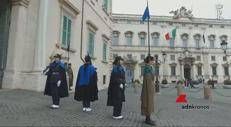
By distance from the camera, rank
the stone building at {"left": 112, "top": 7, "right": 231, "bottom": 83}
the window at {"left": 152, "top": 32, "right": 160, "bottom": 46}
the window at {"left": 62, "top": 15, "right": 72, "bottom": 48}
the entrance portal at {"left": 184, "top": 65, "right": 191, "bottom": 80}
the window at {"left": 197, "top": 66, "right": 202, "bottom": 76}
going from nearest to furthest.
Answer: the window at {"left": 62, "top": 15, "right": 72, "bottom": 48}
the stone building at {"left": 112, "top": 7, "right": 231, "bottom": 83}
the entrance portal at {"left": 184, "top": 65, "right": 191, "bottom": 80}
the window at {"left": 197, "top": 66, "right": 202, "bottom": 76}
the window at {"left": 152, "top": 32, "right": 160, "bottom": 46}

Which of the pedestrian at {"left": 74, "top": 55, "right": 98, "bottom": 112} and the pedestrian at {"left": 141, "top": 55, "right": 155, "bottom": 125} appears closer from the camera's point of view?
the pedestrian at {"left": 141, "top": 55, "right": 155, "bottom": 125}

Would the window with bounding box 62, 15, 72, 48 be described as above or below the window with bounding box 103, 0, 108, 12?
below

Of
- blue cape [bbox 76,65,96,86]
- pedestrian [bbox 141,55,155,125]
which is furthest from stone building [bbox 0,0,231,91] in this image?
pedestrian [bbox 141,55,155,125]

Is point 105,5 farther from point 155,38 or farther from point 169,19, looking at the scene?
point 169,19

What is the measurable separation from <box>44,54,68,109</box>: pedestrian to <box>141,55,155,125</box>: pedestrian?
114 inches

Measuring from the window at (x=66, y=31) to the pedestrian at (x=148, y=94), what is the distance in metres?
8.06

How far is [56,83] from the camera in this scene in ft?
28.6

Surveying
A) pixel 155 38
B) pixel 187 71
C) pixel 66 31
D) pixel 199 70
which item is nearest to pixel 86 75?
pixel 66 31

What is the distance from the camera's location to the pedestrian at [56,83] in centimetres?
870

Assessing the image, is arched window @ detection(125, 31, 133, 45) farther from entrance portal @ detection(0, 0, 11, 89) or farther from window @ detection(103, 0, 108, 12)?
entrance portal @ detection(0, 0, 11, 89)

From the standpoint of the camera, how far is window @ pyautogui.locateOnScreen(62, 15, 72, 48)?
1466cm

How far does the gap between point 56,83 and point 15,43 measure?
4822 mm

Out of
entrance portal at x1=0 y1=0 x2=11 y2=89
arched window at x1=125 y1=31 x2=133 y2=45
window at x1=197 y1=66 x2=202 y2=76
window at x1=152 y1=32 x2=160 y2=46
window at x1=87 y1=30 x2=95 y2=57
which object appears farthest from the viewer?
window at x1=152 y1=32 x2=160 y2=46

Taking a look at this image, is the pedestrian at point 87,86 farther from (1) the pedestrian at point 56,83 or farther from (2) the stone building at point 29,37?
(2) the stone building at point 29,37
